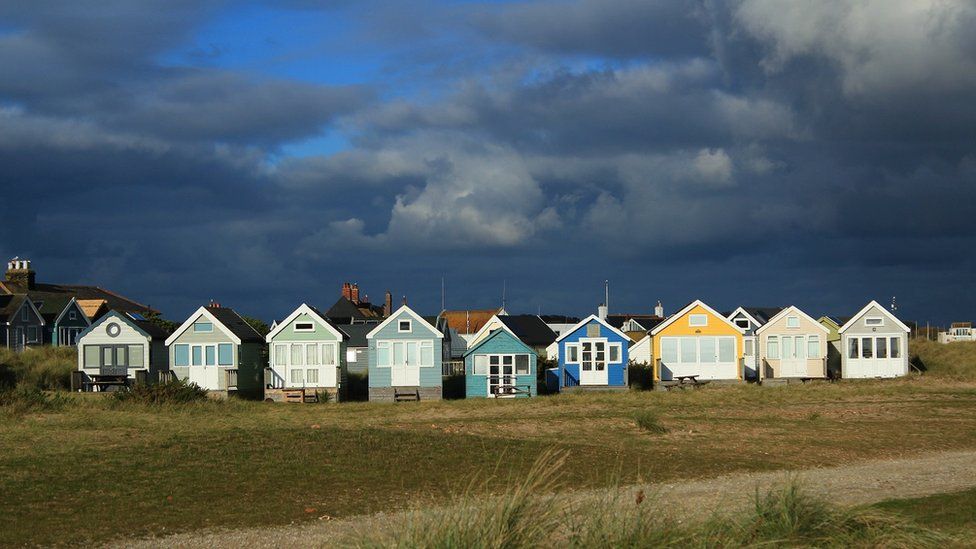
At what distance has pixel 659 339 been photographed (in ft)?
171

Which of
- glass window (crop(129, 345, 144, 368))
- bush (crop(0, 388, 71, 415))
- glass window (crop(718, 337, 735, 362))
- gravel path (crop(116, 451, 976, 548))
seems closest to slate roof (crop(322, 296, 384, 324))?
glass window (crop(129, 345, 144, 368))

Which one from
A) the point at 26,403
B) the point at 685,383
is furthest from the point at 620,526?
the point at 685,383

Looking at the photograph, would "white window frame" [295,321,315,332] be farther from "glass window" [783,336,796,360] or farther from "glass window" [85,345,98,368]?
"glass window" [783,336,796,360]

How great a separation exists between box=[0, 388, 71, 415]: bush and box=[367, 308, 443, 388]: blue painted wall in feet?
55.2

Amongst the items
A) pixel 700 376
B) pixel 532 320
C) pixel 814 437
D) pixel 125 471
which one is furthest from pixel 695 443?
pixel 532 320

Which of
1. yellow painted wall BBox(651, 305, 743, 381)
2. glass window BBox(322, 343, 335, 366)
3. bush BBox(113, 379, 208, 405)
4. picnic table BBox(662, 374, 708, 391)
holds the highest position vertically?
yellow painted wall BBox(651, 305, 743, 381)

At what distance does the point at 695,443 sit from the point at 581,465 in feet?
18.0

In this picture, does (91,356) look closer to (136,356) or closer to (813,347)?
(136,356)

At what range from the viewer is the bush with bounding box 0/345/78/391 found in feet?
162

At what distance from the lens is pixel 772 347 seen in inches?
2132

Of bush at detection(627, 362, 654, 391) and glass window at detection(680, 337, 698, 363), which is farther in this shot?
bush at detection(627, 362, 654, 391)

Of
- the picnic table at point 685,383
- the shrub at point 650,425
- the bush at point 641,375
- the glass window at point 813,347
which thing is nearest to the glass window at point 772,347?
the glass window at point 813,347

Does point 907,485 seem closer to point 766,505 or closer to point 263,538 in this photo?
point 766,505

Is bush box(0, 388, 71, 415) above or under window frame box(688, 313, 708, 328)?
under
